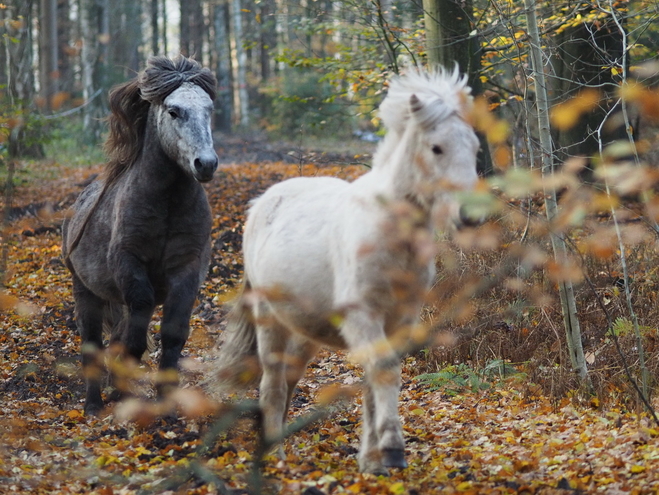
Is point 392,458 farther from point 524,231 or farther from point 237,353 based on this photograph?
point 524,231

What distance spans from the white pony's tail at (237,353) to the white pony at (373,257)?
28 centimetres

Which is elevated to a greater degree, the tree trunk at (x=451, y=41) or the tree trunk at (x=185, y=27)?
the tree trunk at (x=185, y=27)

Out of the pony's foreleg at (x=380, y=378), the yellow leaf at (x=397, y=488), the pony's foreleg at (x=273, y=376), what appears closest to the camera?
the yellow leaf at (x=397, y=488)

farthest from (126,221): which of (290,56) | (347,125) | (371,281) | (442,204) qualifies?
(347,125)

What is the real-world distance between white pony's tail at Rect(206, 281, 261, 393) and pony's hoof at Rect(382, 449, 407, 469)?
154 cm

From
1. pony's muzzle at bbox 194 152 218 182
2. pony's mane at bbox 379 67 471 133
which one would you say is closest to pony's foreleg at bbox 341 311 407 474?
pony's mane at bbox 379 67 471 133

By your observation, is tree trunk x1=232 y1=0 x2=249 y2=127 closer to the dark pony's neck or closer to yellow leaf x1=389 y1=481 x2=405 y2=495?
the dark pony's neck

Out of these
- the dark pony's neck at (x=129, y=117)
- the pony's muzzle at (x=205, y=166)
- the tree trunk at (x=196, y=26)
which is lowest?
the pony's muzzle at (x=205, y=166)

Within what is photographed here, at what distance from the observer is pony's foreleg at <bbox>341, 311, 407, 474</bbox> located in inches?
152

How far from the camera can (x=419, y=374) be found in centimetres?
705

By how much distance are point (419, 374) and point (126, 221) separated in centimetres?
308

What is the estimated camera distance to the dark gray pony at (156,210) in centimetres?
571

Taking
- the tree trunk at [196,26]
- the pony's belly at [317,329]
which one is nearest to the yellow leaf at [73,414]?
the pony's belly at [317,329]

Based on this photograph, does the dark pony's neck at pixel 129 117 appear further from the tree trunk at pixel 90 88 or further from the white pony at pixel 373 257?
the tree trunk at pixel 90 88
